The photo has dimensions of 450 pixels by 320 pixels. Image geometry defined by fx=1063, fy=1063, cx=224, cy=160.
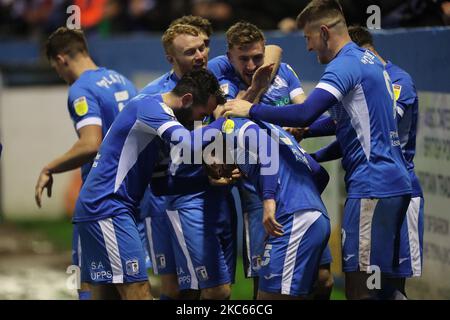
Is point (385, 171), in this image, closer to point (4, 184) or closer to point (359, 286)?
point (359, 286)

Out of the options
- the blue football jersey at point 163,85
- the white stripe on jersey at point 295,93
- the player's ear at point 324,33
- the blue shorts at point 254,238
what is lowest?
the blue shorts at point 254,238

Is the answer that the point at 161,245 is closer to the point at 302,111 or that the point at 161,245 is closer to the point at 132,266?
the point at 132,266

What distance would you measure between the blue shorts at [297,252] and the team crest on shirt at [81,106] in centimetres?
245

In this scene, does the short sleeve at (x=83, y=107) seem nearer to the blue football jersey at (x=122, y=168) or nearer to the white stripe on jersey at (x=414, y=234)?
the blue football jersey at (x=122, y=168)

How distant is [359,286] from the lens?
7137 mm

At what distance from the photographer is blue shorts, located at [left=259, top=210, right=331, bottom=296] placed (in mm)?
6953

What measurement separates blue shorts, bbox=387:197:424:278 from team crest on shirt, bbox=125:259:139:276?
6.07 feet

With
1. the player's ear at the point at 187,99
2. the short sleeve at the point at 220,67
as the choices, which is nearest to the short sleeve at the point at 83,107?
the short sleeve at the point at 220,67

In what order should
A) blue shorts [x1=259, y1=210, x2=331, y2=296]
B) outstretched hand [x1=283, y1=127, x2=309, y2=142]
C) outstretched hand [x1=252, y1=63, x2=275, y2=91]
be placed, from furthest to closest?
1. outstretched hand [x1=283, y1=127, x2=309, y2=142]
2. outstretched hand [x1=252, y1=63, x2=275, y2=91]
3. blue shorts [x1=259, y1=210, x2=331, y2=296]

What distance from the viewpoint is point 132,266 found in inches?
304

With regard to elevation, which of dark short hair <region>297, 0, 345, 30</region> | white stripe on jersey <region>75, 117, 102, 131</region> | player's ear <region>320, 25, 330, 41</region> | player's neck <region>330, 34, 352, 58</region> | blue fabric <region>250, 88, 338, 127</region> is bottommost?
blue fabric <region>250, 88, 338, 127</region>

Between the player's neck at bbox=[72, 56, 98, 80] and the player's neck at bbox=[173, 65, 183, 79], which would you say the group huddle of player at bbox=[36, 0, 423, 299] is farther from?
the player's neck at bbox=[72, 56, 98, 80]

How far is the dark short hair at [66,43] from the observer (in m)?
9.08

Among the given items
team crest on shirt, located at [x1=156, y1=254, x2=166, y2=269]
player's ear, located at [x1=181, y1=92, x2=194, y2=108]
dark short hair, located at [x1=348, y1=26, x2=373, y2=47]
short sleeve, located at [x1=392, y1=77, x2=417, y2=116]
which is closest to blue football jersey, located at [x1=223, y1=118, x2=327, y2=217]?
player's ear, located at [x1=181, y1=92, x2=194, y2=108]
